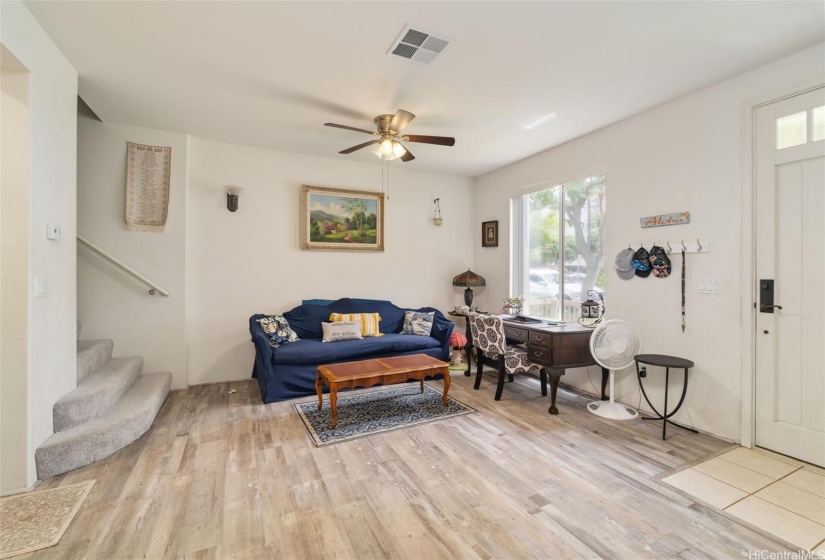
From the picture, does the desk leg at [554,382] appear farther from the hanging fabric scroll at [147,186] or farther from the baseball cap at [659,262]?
the hanging fabric scroll at [147,186]

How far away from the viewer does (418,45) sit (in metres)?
2.45

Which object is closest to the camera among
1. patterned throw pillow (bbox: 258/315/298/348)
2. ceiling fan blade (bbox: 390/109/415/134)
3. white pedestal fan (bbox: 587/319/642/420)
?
ceiling fan blade (bbox: 390/109/415/134)

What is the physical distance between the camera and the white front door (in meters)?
2.48

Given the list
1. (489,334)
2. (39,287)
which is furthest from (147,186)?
(489,334)

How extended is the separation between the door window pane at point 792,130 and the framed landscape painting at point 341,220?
4003mm

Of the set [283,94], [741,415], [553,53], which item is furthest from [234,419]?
[741,415]

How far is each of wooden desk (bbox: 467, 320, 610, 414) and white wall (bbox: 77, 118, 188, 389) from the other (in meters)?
3.78

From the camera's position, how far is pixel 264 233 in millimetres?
4570

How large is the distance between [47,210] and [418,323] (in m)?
3.59

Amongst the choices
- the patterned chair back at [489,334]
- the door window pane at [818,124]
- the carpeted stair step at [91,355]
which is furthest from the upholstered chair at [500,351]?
the carpeted stair step at [91,355]

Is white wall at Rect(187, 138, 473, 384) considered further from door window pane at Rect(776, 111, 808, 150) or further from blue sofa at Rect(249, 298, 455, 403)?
door window pane at Rect(776, 111, 808, 150)

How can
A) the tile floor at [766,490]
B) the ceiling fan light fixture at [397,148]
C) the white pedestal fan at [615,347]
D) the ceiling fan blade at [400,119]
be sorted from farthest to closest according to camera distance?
the ceiling fan light fixture at [397,148] → the white pedestal fan at [615,347] → the ceiling fan blade at [400,119] → the tile floor at [766,490]

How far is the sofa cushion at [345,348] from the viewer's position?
12.4 feet

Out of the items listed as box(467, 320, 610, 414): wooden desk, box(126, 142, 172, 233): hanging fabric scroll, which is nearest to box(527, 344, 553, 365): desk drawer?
box(467, 320, 610, 414): wooden desk
